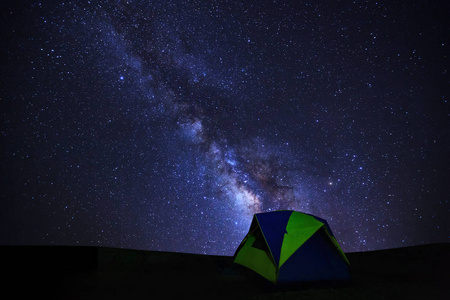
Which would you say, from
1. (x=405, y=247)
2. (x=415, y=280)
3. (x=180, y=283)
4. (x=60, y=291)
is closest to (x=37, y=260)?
(x=60, y=291)

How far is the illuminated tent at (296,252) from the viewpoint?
5469 mm

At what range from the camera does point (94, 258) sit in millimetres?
8070

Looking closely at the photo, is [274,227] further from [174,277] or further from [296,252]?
[174,277]

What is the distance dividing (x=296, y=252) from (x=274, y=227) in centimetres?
80

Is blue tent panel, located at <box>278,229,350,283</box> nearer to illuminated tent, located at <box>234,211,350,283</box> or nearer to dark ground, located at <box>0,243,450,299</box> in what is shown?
illuminated tent, located at <box>234,211,350,283</box>

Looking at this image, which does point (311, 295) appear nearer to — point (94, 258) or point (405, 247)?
point (94, 258)

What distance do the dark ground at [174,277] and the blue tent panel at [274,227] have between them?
82 centimetres

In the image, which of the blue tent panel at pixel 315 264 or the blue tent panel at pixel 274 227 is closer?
the blue tent panel at pixel 315 264

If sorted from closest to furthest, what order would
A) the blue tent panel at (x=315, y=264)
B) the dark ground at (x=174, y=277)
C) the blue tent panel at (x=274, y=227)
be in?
the dark ground at (x=174, y=277) → the blue tent panel at (x=315, y=264) → the blue tent panel at (x=274, y=227)

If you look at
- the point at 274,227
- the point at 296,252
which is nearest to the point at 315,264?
the point at 296,252

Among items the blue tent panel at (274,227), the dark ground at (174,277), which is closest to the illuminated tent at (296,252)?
the blue tent panel at (274,227)

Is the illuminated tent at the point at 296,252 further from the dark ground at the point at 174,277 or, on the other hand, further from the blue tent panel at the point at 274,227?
the dark ground at the point at 174,277

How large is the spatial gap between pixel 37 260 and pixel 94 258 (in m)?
1.68

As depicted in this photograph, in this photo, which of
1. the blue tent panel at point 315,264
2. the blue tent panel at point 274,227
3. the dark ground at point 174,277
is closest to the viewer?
the dark ground at point 174,277
